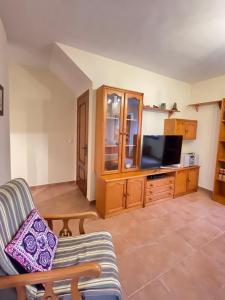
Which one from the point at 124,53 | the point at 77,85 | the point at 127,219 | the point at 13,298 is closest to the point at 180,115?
the point at 124,53

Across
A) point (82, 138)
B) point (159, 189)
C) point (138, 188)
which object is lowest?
point (159, 189)

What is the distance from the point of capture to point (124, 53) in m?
2.76

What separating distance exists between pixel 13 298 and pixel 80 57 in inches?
115

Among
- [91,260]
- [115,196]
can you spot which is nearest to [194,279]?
[91,260]

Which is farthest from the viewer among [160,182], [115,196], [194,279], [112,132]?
[160,182]

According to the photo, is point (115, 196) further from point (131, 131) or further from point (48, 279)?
point (48, 279)

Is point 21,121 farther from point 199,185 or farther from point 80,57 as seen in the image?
point 199,185

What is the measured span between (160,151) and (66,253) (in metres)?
2.55

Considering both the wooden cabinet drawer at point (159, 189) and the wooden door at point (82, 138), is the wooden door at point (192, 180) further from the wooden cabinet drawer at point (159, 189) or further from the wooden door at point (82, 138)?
the wooden door at point (82, 138)

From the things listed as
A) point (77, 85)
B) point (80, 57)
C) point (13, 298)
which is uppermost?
point (80, 57)

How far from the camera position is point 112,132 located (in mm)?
2898

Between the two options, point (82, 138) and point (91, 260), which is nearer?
point (91, 260)

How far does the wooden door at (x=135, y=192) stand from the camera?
112 inches

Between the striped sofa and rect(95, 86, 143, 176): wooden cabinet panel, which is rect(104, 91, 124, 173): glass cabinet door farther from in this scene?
the striped sofa
